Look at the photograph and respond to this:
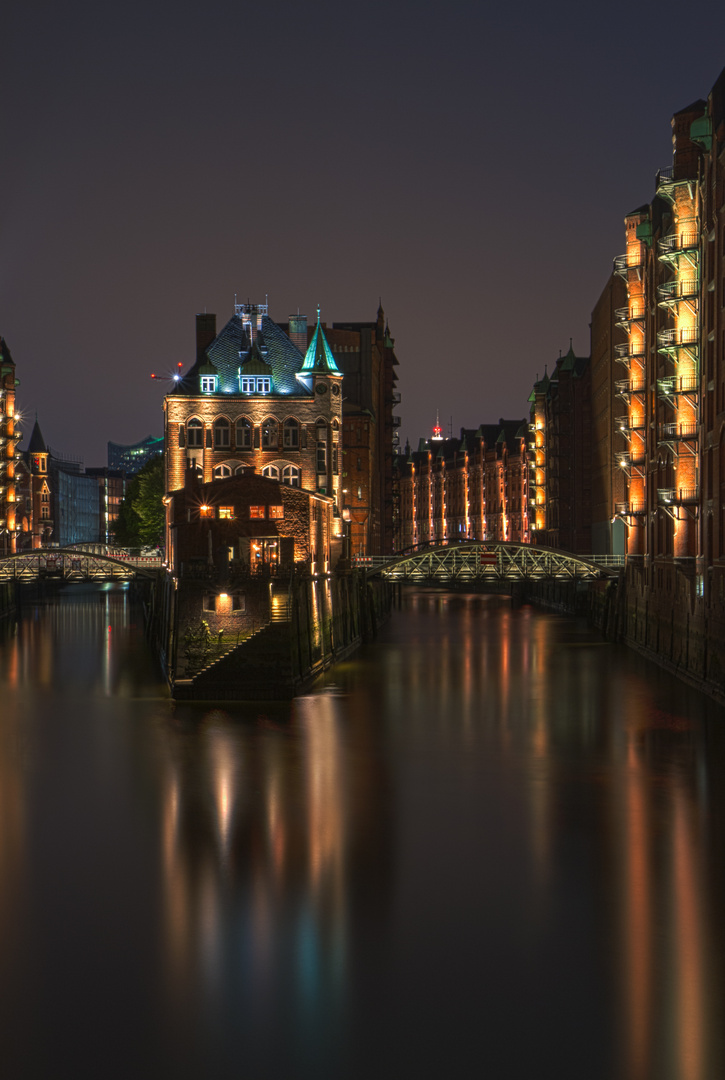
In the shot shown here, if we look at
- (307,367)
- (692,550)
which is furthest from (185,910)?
(307,367)

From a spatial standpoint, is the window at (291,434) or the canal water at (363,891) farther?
the window at (291,434)

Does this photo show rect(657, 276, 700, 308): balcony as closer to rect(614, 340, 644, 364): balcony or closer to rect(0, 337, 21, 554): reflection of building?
rect(614, 340, 644, 364): balcony

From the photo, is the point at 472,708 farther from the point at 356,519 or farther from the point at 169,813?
the point at 356,519

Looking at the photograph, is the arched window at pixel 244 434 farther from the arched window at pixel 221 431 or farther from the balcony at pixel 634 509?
the balcony at pixel 634 509

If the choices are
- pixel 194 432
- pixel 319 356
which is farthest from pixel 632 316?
pixel 194 432

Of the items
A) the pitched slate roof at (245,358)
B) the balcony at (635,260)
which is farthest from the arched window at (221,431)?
the balcony at (635,260)

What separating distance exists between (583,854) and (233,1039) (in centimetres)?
1040

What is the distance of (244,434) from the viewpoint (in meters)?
63.0

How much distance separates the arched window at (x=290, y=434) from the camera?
62812 mm

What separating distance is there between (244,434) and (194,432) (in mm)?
2822

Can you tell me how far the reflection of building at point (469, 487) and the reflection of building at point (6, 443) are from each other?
5162 centimetres

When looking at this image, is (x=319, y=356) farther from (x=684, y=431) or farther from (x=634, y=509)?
(x=684, y=431)

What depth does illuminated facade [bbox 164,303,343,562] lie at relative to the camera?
62656 mm

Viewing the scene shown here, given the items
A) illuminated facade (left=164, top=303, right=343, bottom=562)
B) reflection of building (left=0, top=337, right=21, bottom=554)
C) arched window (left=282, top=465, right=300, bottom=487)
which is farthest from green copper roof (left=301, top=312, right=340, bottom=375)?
reflection of building (left=0, top=337, right=21, bottom=554)
